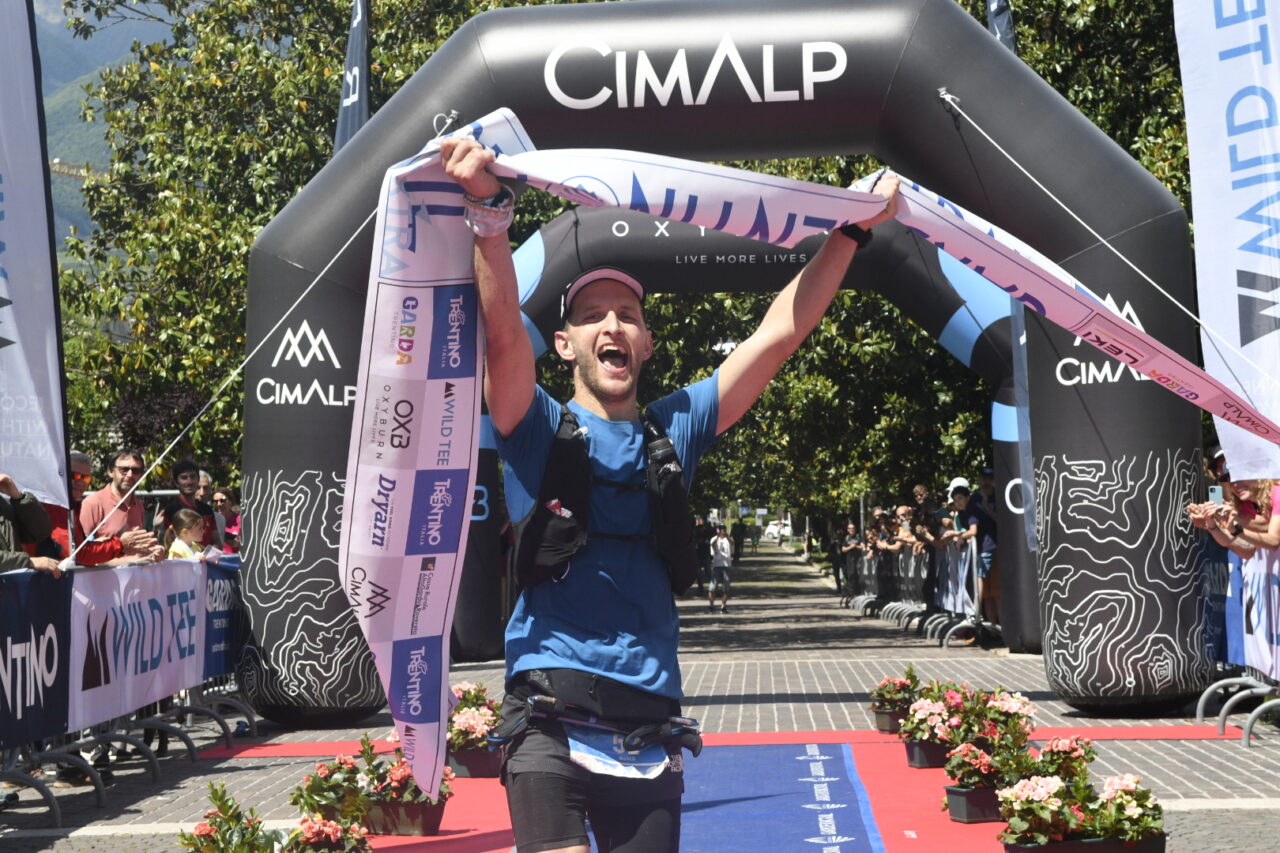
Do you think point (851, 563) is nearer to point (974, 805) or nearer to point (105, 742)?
point (105, 742)

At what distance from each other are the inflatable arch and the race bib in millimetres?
8617

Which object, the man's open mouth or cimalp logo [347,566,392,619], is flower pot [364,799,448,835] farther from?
the man's open mouth

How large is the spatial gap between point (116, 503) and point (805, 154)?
18.5ft

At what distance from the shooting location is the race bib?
3484 millimetres

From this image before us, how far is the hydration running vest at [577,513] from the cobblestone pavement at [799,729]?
458cm

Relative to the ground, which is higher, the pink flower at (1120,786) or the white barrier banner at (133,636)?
the white barrier banner at (133,636)

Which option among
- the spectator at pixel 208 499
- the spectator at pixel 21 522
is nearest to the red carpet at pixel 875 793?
the spectator at pixel 21 522

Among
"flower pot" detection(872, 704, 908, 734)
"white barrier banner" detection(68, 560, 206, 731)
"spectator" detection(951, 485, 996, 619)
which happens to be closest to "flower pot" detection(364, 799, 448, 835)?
"white barrier banner" detection(68, 560, 206, 731)

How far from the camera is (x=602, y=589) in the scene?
355 centimetres

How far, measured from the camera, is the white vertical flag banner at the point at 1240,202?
8734mm

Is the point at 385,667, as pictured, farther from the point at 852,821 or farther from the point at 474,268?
the point at 852,821

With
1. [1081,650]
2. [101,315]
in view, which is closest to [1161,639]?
[1081,650]

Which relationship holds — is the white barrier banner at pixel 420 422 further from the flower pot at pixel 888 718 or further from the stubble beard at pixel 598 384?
the flower pot at pixel 888 718

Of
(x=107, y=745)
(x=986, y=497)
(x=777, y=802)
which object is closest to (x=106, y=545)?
(x=107, y=745)
